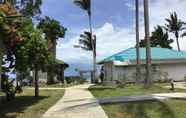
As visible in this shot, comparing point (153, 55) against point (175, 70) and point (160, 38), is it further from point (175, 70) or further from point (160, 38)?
point (160, 38)

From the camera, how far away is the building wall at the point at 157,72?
4906 cm

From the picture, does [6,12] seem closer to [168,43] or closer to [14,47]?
[14,47]

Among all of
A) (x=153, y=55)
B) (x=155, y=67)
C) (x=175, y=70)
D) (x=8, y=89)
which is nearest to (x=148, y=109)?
(x=8, y=89)

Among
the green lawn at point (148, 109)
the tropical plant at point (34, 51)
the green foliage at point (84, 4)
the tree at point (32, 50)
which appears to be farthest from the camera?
the green foliage at point (84, 4)

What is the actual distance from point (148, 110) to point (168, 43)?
6795cm

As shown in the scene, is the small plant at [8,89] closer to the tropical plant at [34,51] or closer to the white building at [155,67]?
the tropical plant at [34,51]

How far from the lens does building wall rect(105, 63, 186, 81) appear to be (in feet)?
161

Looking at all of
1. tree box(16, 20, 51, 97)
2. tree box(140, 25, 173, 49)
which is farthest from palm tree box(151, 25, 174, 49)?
tree box(16, 20, 51, 97)

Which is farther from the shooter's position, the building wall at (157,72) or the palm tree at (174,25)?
the palm tree at (174,25)

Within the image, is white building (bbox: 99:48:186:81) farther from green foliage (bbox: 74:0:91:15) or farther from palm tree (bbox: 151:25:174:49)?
palm tree (bbox: 151:25:174:49)

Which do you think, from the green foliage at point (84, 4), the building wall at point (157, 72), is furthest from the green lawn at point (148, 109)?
the green foliage at point (84, 4)

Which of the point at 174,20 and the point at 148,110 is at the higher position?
the point at 174,20

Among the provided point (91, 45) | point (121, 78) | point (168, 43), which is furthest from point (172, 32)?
point (121, 78)

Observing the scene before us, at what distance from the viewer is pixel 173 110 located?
17.4 m
